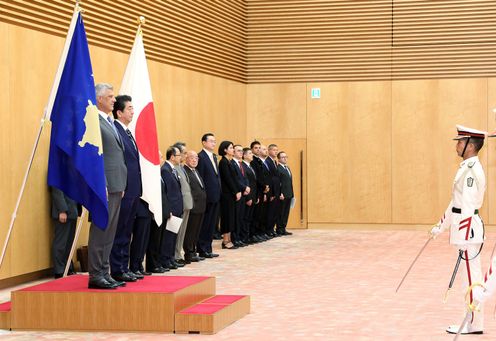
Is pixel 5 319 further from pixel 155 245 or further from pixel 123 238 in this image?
pixel 155 245

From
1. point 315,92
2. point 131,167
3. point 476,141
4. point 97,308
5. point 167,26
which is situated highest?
point 167,26

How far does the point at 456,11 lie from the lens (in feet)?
56.5

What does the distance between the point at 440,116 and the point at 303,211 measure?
3.32 metres

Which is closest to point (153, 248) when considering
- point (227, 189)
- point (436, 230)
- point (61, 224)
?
point (61, 224)

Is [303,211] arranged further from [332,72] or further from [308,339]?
[308,339]

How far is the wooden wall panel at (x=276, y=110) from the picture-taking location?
59.4 feet

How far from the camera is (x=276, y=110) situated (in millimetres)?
18234

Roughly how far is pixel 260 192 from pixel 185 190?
12.3ft

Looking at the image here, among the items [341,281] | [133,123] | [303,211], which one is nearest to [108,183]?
[133,123]

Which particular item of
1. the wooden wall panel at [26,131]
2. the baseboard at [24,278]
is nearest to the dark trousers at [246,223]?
the wooden wall panel at [26,131]

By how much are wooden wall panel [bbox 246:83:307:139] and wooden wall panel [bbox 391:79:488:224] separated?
192 centimetres

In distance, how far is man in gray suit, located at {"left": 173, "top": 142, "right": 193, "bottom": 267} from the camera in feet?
35.6

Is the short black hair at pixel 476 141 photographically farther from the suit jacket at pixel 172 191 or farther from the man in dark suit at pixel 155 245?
the suit jacket at pixel 172 191

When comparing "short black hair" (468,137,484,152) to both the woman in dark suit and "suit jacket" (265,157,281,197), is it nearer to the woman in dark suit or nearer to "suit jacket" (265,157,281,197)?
the woman in dark suit
